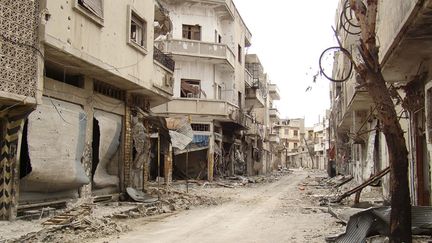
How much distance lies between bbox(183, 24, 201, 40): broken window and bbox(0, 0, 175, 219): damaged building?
14.1 meters

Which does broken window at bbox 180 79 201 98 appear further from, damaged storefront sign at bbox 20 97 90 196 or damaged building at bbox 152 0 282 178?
damaged storefront sign at bbox 20 97 90 196

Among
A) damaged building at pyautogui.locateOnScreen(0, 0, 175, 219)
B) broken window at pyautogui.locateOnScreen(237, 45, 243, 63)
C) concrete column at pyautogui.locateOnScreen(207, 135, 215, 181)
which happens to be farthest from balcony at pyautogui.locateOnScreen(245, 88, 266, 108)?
damaged building at pyautogui.locateOnScreen(0, 0, 175, 219)

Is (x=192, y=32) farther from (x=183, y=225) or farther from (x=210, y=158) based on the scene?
(x=183, y=225)

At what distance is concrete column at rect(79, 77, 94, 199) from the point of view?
12.9 meters

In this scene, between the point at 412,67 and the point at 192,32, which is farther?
the point at 192,32

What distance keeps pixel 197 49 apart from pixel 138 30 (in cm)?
1458

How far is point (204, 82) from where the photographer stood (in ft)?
103

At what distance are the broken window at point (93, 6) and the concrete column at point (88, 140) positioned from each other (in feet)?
6.31

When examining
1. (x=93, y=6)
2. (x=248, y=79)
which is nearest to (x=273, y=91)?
(x=248, y=79)

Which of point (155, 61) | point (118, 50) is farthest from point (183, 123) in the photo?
point (118, 50)

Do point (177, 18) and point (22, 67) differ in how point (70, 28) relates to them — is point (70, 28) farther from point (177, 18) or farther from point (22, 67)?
point (177, 18)

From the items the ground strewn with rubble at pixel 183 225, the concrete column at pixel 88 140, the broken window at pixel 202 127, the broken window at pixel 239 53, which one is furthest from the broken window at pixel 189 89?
the concrete column at pixel 88 140

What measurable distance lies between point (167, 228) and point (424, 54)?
640 cm

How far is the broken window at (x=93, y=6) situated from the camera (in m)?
11.4
